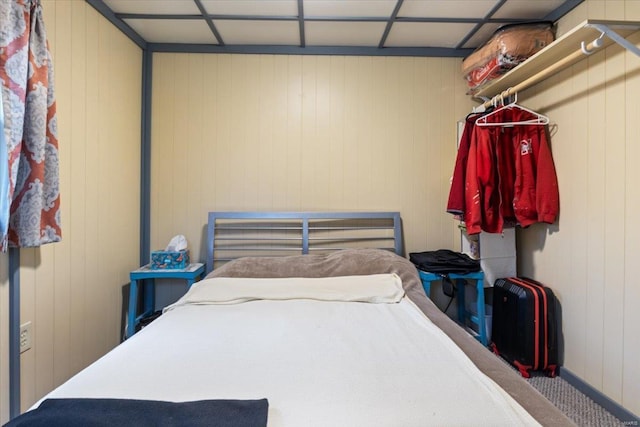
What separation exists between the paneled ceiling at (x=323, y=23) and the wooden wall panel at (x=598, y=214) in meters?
0.50

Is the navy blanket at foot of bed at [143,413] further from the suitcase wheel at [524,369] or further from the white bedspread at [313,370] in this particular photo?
the suitcase wheel at [524,369]

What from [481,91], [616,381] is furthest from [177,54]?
[616,381]

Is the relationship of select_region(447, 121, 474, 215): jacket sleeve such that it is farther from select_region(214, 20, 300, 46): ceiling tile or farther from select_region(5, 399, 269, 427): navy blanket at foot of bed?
select_region(5, 399, 269, 427): navy blanket at foot of bed

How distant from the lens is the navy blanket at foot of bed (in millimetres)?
664

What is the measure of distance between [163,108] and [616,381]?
3455mm

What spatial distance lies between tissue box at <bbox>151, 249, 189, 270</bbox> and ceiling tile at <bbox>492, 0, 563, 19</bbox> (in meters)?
2.80

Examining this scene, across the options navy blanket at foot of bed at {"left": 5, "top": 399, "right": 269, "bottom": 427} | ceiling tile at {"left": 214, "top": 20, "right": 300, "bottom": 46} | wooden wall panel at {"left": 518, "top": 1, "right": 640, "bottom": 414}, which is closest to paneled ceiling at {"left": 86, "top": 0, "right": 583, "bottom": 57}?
ceiling tile at {"left": 214, "top": 20, "right": 300, "bottom": 46}

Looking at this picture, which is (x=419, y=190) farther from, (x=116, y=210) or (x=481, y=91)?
(x=116, y=210)

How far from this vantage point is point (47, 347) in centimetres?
150

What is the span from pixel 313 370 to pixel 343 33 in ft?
7.36

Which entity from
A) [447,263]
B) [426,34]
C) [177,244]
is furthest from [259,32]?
Answer: [447,263]

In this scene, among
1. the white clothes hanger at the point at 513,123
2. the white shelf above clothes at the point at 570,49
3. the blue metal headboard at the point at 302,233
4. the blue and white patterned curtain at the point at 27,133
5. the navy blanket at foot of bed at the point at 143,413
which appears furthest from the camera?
the blue metal headboard at the point at 302,233

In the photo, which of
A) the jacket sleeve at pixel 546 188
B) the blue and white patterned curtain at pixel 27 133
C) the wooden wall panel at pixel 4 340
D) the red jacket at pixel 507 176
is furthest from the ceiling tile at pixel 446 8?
the wooden wall panel at pixel 4 340

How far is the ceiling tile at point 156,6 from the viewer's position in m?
1.82
